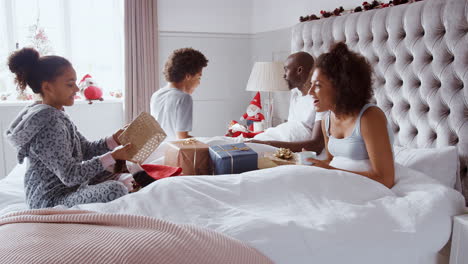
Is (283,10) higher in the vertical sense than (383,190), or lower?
higher

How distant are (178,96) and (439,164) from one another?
1.89m

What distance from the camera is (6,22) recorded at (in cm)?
466

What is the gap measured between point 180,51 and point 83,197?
1.74 meters

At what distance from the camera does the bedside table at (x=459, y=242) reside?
1.66m

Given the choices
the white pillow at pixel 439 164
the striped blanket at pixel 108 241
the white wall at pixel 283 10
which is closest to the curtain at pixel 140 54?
the white wall at pixel 283 10

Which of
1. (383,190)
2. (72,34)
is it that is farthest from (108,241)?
(72,34)

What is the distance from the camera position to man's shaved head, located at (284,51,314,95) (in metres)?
3.30

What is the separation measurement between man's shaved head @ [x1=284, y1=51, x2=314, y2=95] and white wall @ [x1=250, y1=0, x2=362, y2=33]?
582 mm

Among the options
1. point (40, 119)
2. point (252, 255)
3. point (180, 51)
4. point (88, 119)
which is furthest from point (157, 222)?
point (88, 119)

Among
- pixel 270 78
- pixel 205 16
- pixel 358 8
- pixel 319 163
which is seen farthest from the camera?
pixel 205 16

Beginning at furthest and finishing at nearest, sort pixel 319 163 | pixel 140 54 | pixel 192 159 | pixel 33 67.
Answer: pixel 140 54 < pixel 192 159 < pixel 319 163 < pixel 33 67

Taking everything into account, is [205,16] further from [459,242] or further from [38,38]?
[459,242]

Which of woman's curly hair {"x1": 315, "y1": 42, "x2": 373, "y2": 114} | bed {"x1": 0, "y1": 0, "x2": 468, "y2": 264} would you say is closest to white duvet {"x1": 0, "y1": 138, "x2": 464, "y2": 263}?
bed {"x1": 0, "y1": 0, "x2": 468, "y2": 264}

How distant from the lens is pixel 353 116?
2162 millimetres
